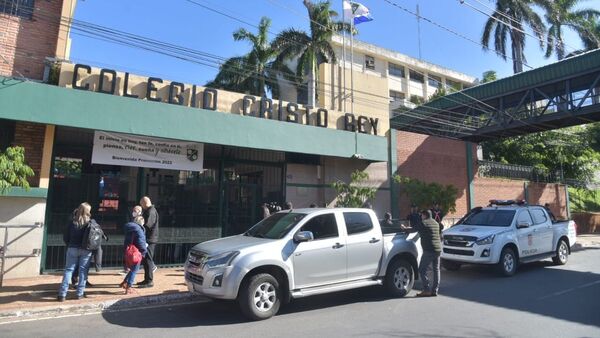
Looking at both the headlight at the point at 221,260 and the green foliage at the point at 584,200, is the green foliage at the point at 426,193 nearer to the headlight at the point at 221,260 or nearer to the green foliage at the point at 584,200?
the headlight at the point at 221,260

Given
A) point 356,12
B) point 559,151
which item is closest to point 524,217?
point 356,12

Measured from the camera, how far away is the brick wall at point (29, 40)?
1062 centimetres

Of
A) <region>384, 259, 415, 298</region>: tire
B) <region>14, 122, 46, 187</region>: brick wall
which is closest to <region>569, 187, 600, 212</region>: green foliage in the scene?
<region>384, 259, 415, 298</region>: tire

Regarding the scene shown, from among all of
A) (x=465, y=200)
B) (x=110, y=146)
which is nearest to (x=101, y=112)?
(x=110, y=146)

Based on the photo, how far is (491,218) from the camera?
40.8 ft

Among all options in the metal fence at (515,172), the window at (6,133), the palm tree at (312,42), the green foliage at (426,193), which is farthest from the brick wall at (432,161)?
the palm tree at (312,42)

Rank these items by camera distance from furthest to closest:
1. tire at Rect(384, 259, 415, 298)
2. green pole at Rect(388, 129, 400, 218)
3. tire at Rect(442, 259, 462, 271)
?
1. green pole at Rect(388, 129, 400, 218)
2. tire at Rect(442, 259, 462, 271)
3. tire at Rect(384, 259, 415, 298)

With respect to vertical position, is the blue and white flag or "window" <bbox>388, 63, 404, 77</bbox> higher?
"window" <bbox>388, 63, 404, 77</bbox>

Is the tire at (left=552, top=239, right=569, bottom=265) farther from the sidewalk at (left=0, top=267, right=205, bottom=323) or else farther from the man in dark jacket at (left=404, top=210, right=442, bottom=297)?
the sidewalk at (left=0, top=267, right=205, bottom=323)

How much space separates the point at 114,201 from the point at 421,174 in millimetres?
12156

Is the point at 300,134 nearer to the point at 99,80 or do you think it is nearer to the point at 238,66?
the point at 99,80

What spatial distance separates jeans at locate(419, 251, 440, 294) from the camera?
29.1 feet

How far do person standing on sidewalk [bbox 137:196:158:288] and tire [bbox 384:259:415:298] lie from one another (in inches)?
193

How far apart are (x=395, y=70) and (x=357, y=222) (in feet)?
134
